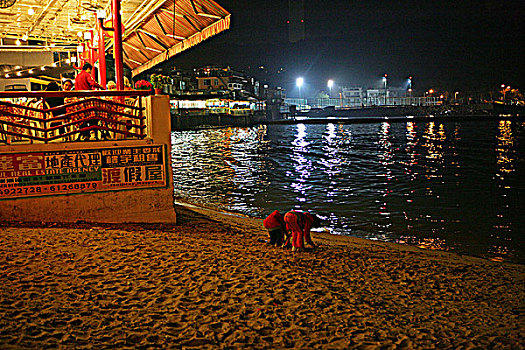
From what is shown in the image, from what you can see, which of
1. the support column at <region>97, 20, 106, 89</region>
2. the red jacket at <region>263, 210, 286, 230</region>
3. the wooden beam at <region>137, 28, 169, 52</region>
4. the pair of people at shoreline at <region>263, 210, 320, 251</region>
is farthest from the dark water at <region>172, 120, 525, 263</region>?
the wooden beam at <region>137, 28, 169, 52</region>

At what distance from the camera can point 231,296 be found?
205 inches

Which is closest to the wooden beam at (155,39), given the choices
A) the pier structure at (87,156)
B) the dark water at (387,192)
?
the pier structure at (87,156)

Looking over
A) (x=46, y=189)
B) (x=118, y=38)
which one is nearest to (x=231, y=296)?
(x=46, y=189)

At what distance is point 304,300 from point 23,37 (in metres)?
16.5

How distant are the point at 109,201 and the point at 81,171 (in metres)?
0.74

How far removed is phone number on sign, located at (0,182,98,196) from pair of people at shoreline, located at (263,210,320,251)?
3405 millimetres

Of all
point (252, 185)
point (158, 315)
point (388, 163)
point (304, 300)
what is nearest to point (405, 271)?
point (304, 300)

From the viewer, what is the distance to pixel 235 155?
32781 mm

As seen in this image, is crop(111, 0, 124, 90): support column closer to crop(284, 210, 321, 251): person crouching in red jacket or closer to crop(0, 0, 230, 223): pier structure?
crop(0, 0, 230, 223): pier structure

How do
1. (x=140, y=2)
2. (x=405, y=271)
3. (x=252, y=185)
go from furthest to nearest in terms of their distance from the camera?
(x=252, y=185) < (x=140, y=2) < (x=405, y=271)

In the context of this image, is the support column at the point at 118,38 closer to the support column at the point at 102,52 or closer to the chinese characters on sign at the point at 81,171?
the support column at the point at 102,52

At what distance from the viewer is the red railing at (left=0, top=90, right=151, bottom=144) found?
8.13 metres

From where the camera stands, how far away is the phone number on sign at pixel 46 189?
7.96 meters

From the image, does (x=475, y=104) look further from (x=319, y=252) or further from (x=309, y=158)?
(x=319, y=252)
